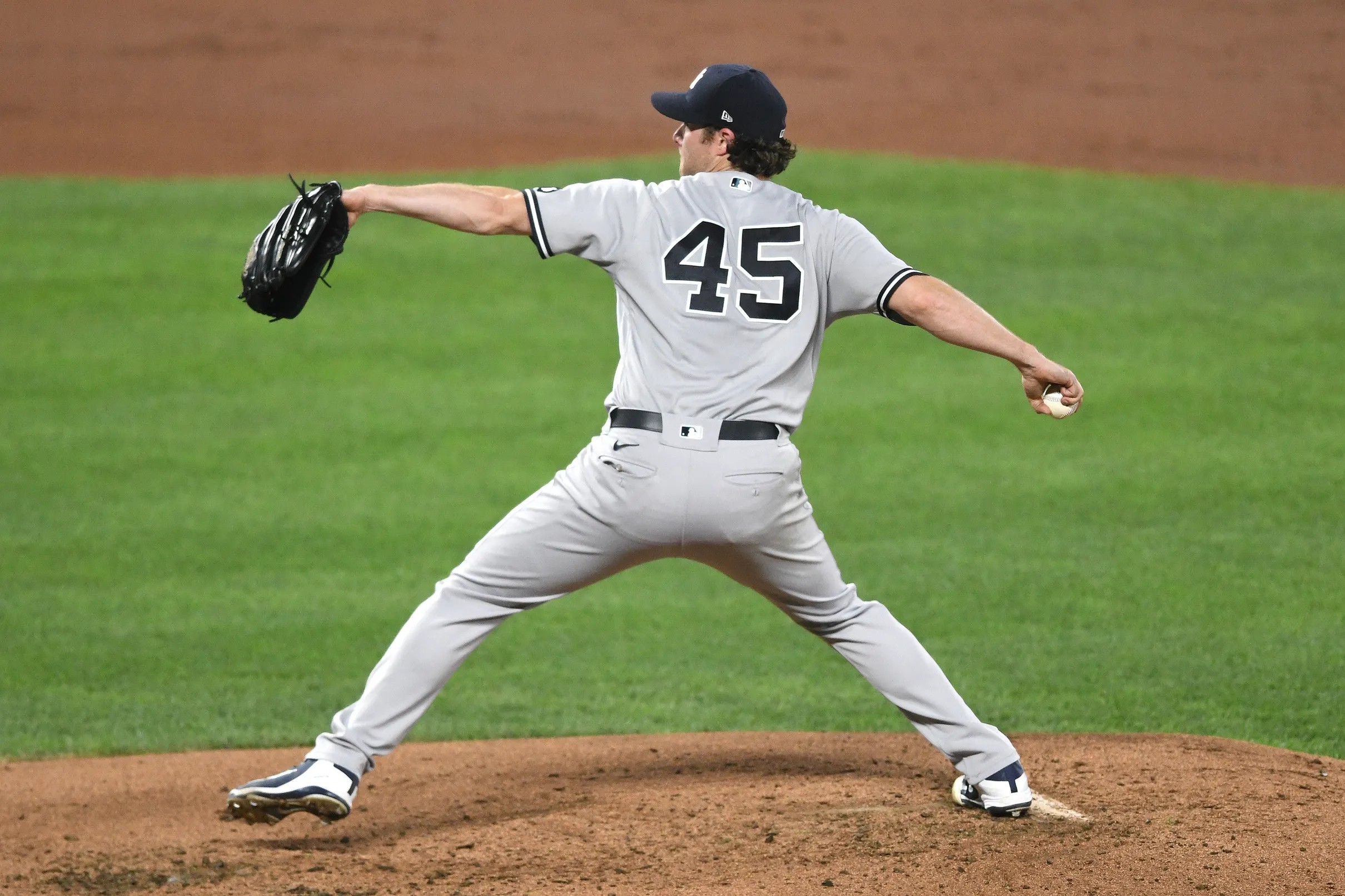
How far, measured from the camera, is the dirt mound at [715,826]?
3.55 meters

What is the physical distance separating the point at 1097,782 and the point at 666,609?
9.14ft

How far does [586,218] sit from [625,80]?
14.5 m

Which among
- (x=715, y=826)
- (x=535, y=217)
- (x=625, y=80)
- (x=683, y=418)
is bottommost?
(x=715, y=826)

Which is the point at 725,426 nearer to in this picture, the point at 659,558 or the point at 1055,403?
the point at 659,558

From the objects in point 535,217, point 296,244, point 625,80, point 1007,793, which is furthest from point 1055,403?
point 625,80

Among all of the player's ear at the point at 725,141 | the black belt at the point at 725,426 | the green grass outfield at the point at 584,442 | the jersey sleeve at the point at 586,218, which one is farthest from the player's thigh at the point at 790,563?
the green grass outfield at the point at 584,442

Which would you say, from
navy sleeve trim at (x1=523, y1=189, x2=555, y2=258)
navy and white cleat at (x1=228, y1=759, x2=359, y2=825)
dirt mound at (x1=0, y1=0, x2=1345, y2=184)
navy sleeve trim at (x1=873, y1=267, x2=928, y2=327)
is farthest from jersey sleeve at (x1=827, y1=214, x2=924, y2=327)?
dirt mound at (x1=0, y1=0, x2=1345, y2=184)

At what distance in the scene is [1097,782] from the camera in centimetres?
420

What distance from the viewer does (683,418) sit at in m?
3.68

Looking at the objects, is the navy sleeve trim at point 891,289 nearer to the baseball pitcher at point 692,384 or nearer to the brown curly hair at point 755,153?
the baseball pitcher at point 692,384

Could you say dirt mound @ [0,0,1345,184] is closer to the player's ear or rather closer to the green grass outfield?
the green grass outfield

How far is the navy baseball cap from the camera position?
3.75 meters

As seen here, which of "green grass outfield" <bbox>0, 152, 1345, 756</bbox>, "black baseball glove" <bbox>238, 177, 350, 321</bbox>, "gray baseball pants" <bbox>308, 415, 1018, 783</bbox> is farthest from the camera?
"green grass outfield" <bbox>0, 152, 1345, 756</bbox>

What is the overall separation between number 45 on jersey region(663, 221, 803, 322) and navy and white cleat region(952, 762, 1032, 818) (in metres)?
1.30
